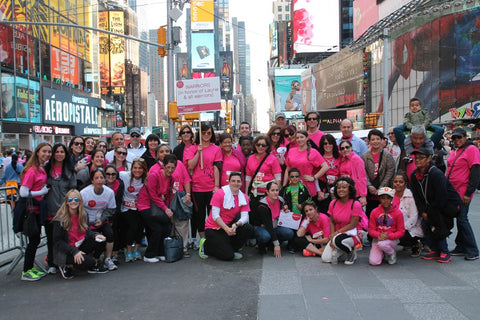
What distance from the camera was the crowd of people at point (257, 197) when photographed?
5.98m

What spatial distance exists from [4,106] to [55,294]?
26.6m

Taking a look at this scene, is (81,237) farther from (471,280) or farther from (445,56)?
(445,56)

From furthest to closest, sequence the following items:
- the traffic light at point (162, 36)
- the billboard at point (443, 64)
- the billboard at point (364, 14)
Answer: the billboard at point (364, 14) → the billboard at point (443, 64) → the traffic light at point (162, 36)

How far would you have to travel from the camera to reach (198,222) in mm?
7328

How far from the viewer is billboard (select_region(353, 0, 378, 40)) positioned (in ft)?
184

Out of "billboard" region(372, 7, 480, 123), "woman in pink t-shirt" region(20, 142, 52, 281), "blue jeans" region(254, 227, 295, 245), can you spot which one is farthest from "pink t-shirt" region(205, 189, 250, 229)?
"billboard" region(372, 7, 480, 123)

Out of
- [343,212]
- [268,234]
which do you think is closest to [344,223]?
[343,212]

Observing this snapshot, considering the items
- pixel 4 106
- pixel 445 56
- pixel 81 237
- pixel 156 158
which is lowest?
pixel 81 237

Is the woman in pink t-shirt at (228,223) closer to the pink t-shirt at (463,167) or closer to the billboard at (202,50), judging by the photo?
the pink t-shirt at (463,167)

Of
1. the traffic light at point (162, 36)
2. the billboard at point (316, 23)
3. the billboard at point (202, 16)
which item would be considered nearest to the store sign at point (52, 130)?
the traffic light at point (162, 36)

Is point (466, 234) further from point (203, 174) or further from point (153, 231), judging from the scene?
point (153, 231)

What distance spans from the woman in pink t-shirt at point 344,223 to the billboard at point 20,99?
1074 inches

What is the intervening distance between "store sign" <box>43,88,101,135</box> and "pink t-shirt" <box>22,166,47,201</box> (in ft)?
95.5

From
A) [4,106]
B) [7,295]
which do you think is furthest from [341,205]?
[4,106]
